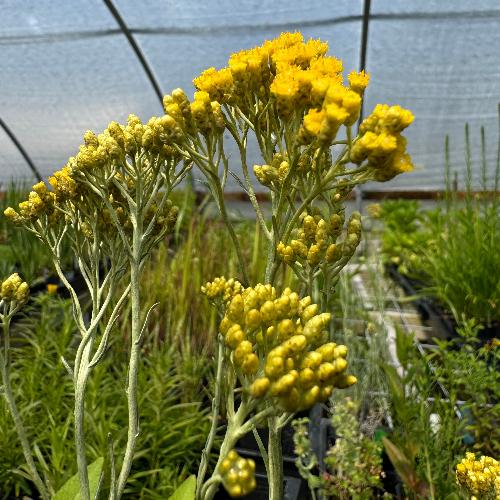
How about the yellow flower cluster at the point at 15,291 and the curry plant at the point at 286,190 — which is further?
the yellow flower cluster at the point at 15,291

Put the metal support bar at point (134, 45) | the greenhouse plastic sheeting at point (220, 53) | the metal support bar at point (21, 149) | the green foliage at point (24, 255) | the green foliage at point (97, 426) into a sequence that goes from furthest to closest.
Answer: the metal support bar at point (21, 149) → the metal support bar at point (134, 45) → the greenhouse plastic sheeting at point (220, 53) → the green foliage at point (24, 255) → the green foliage at point (97, 426)

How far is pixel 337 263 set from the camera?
1.89ft

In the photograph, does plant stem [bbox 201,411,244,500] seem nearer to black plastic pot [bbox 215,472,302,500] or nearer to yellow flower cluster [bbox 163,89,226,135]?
yellow flower cluster [bbox 163,89,226,135]

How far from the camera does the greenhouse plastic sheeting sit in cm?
346

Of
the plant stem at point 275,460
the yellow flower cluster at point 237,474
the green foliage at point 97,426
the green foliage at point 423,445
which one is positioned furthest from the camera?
the green foliage at point 97,426

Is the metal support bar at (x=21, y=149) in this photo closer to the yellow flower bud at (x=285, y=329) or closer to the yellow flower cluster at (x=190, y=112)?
the yellow flower cluster at (x=190, y=112)

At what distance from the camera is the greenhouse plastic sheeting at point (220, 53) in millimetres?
3459

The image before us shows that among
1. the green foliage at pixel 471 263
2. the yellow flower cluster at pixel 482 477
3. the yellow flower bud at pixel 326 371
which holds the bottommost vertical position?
the green foliage at pixel 471 263

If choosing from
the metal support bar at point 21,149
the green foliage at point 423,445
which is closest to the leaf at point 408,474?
the green foliage at point 423,445

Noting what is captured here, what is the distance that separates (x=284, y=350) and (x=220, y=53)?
13.1 ft

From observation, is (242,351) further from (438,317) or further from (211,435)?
→ (438,317)

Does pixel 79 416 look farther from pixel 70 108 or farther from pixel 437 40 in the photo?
pixel 70 108

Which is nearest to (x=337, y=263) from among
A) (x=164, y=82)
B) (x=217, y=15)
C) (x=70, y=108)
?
(x=217, y=15)

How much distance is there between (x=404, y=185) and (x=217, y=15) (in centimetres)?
262
